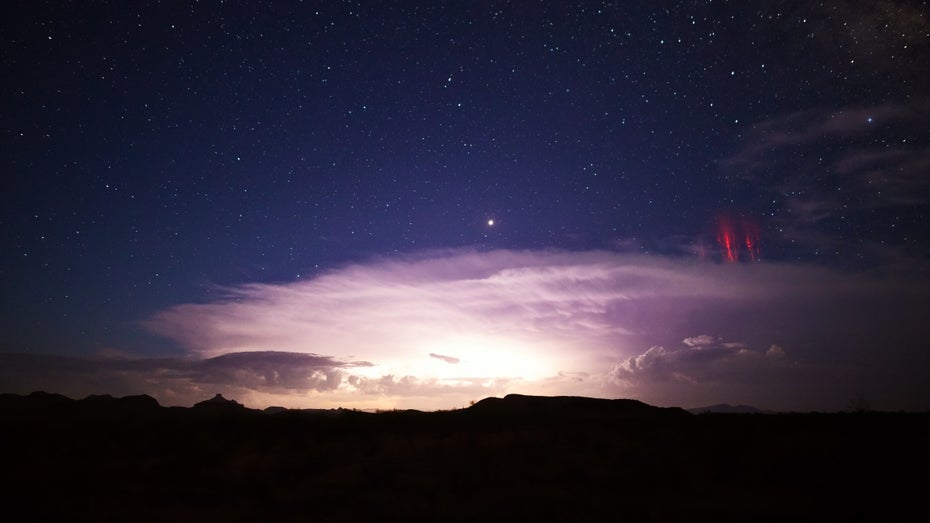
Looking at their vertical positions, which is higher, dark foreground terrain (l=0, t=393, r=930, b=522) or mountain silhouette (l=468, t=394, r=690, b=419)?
mountain silhouette (l=468, t=394, r=690, b=419)

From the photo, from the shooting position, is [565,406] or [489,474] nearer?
[489,474]

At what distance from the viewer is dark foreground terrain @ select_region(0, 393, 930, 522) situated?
14789 mm

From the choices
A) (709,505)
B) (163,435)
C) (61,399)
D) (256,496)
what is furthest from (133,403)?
(709,505)

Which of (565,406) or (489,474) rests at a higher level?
(565,406)

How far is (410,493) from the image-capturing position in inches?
675

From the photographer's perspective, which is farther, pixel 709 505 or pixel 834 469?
pixel 834 469

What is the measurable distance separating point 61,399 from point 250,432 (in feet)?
331

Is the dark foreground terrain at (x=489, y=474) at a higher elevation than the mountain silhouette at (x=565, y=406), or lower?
lower

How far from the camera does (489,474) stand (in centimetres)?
1867

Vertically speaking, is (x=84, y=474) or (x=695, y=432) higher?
(x=695, y=432)

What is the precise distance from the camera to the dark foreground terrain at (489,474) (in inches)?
582

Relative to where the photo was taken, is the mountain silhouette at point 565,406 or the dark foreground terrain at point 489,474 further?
the mountain silhouette at point 565,406

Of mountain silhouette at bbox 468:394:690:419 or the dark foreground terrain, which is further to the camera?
mountain silhouette at bbox 468:394:690:419

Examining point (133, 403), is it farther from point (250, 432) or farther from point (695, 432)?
point (695, 432)
